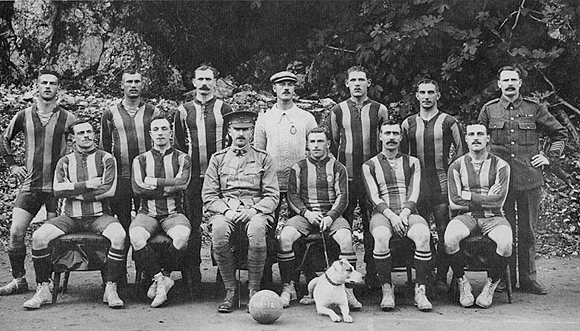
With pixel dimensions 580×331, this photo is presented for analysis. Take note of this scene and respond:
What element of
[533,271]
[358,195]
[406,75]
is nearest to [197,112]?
[358,195]

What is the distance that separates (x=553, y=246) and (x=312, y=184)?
12.4 feet

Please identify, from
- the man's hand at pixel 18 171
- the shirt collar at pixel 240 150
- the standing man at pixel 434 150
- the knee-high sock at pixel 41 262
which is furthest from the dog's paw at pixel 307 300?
the man's hand at pixel 18 171

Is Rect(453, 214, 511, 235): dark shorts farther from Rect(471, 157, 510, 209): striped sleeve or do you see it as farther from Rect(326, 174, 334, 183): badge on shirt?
Rect(326, 174, 334, 183): badge on shirt

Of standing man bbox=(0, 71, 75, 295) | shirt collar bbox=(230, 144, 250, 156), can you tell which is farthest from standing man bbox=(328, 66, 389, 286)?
standing man bbox=(0, 71, 75, 295)

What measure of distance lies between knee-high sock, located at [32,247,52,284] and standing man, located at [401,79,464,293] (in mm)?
3245

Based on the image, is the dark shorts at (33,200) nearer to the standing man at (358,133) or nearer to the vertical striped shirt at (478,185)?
the standing man at (358,133)

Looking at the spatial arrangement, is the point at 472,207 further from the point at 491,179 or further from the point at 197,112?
the point at 197,112

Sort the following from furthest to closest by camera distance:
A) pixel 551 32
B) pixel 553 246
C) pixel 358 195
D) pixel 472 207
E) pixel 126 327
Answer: pixel 551 32, pixel 553 246, pixel 358 195, pixel 472 207, pixel 126 327

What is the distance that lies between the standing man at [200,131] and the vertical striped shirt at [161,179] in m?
0.29

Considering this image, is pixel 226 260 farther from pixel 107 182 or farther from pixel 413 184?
pixel 413 184

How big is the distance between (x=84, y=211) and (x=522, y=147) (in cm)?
394

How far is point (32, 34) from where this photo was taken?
1226 centimetres

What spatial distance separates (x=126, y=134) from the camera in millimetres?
6699

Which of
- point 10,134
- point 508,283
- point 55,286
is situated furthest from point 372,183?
point 10,134
